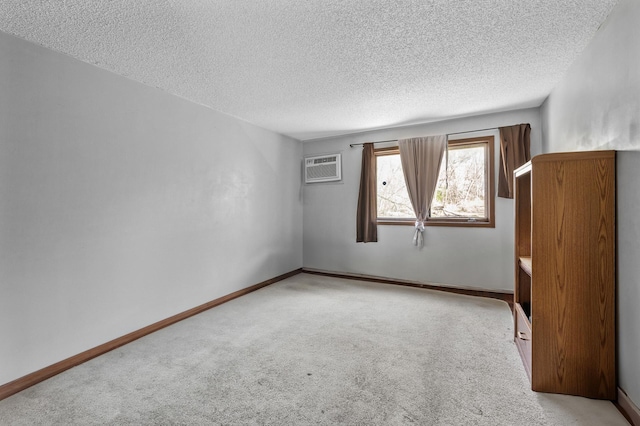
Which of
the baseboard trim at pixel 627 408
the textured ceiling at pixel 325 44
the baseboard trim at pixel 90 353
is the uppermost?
the textured ceiling at pixel 325 44

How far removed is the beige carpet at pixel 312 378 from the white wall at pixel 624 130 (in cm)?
41

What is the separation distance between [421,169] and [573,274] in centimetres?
248

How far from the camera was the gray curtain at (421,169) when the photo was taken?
3.96 meters

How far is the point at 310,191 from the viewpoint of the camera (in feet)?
16.5

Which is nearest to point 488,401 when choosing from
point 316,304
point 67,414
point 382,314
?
point 382,314

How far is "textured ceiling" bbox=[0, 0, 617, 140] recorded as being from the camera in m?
1.72

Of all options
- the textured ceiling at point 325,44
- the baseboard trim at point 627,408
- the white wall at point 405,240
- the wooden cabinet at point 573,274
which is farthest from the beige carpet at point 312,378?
the textured ceiling at point 325,44

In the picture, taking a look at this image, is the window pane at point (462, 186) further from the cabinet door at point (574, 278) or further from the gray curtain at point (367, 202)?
the cabinet door at point (574, 278)

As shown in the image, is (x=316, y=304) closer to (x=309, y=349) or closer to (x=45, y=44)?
(x=309, y=349)

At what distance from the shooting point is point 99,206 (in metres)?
2.40

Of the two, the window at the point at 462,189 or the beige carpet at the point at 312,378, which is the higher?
the window at the point at 462,189

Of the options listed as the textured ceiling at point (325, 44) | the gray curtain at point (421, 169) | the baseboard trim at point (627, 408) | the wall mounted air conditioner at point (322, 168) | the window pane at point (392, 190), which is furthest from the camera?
the wall mounted air conditioner at point (322, 168)

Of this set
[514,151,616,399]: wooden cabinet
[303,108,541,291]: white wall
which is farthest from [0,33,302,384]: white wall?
[514,151,616,399]: wooden cabinet

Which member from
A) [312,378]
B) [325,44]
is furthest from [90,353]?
[325,44]
